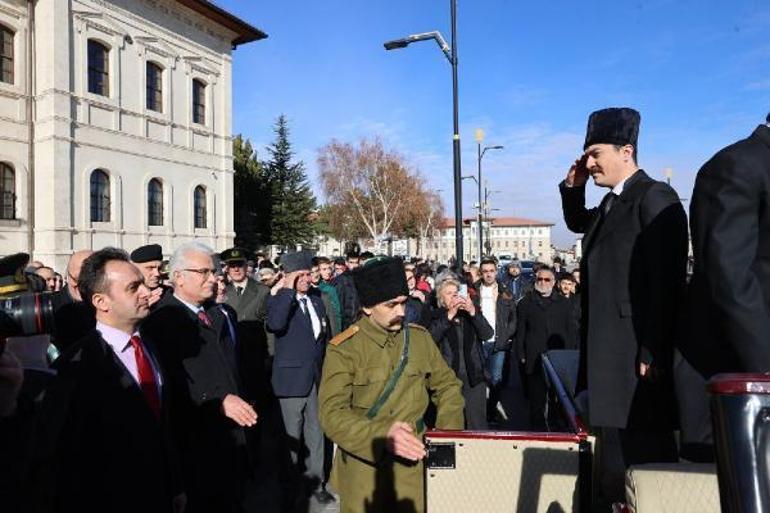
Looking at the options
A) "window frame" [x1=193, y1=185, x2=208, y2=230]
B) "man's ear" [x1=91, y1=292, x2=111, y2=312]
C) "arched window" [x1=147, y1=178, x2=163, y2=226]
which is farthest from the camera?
"window frame" [x1=193, y1=185, x2=208, y2=230]

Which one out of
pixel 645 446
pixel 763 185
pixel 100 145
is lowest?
pixel 645 446

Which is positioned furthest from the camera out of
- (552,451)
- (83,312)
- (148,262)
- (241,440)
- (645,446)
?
(148,262)

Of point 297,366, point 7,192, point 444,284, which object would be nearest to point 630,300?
point 444,284

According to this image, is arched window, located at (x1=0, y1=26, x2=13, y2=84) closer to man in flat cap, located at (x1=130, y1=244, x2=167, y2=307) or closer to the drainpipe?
the drainpipe

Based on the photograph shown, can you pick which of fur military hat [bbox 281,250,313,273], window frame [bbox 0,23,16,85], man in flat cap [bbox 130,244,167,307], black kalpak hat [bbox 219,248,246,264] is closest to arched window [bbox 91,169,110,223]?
window frame [bbox 0,23,16,85]

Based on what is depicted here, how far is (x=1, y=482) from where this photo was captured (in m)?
2.15

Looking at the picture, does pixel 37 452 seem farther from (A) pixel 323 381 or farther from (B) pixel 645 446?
(B) pixel 645 446

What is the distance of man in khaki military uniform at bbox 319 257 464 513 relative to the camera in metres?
2.78

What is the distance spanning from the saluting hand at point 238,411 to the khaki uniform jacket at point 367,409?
777 millimetres

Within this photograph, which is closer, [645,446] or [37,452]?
[37,452]

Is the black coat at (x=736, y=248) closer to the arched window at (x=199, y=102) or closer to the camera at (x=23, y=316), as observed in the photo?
the camera at (x=23, y=316)

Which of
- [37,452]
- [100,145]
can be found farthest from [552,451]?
[100,145]

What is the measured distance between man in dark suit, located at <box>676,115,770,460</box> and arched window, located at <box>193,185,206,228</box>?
2742 cm

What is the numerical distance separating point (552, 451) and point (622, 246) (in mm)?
987
